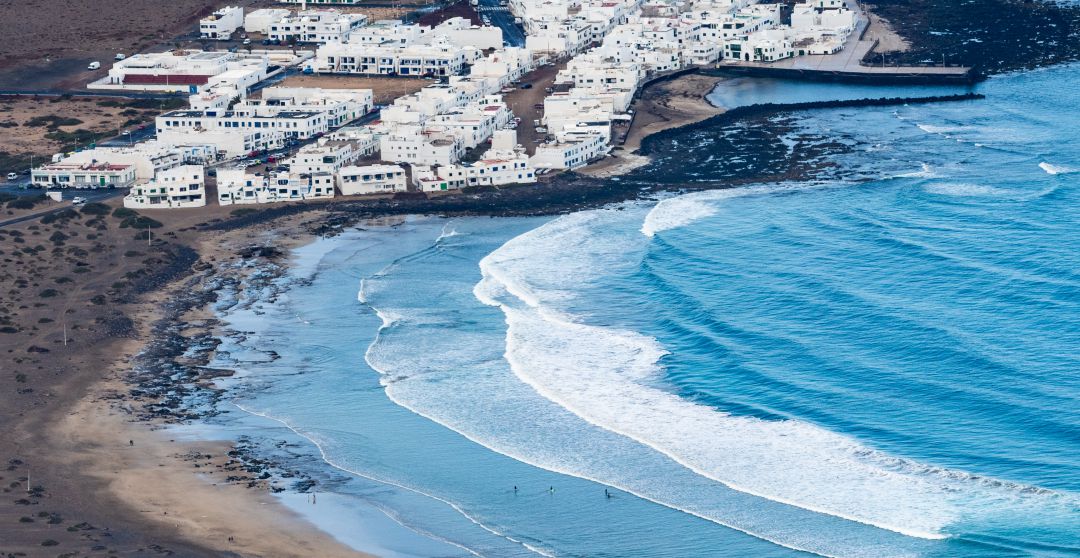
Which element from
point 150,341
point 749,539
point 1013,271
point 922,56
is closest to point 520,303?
point 150,341

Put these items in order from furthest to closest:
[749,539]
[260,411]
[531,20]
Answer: [531,20], [260,411], [749,539]

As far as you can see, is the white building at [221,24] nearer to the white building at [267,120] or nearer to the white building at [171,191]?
the white building at [267,120]

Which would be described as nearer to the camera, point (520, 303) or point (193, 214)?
point (520, 303)

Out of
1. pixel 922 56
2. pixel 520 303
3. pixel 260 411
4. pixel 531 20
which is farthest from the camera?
pixel 531 20

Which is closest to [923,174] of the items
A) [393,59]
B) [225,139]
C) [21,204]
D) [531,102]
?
[531,102]

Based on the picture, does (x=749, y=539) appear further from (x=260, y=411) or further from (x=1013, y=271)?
(x=1013, y=271)

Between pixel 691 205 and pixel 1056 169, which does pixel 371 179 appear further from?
pixel 1056 169

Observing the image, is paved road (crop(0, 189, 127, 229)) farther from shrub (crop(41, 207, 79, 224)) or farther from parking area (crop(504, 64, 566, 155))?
parking area (crop(504, 64, 566, 155))
